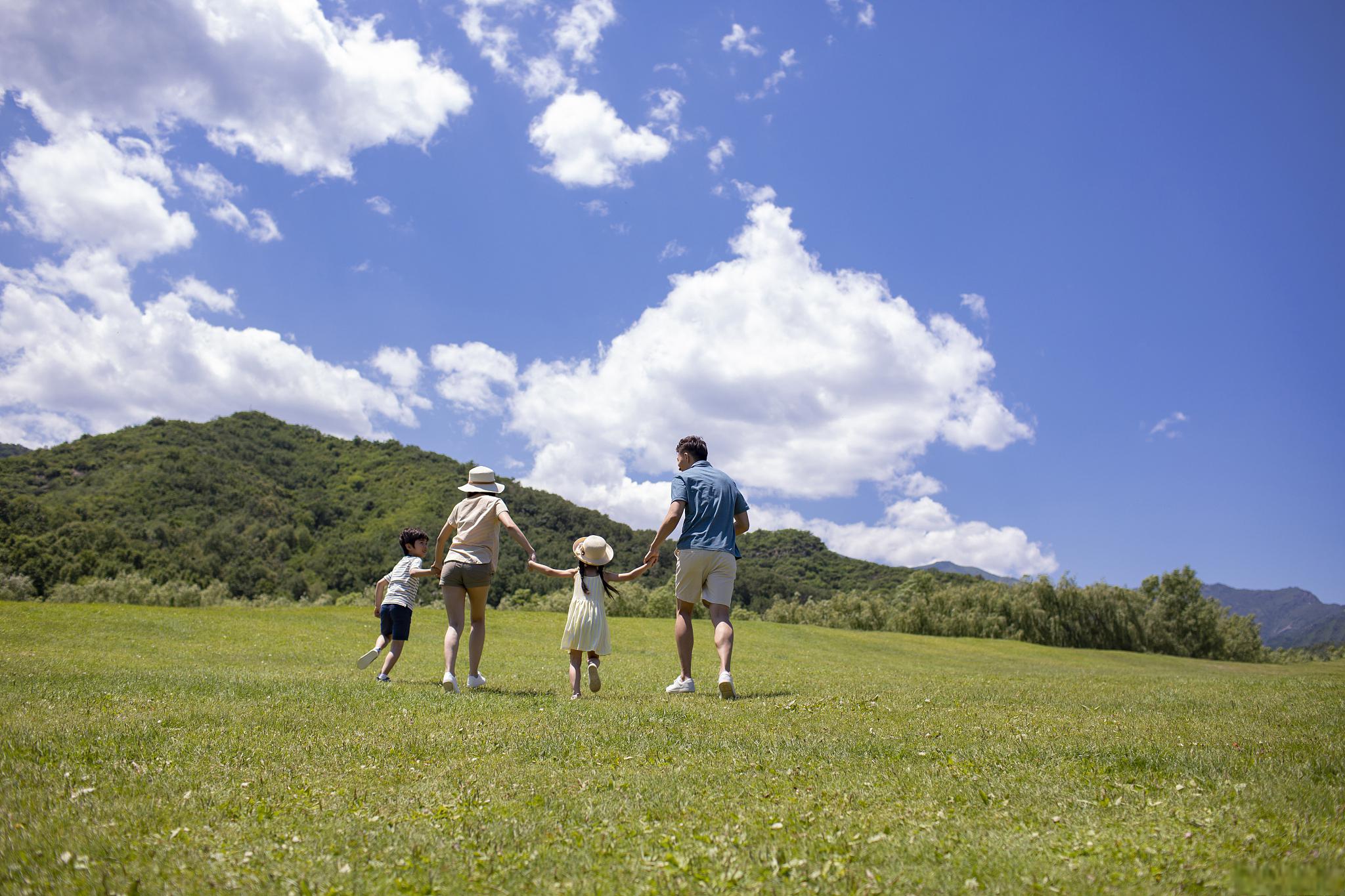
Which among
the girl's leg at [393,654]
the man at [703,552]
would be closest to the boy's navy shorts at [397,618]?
the girl's leg at [393,654]

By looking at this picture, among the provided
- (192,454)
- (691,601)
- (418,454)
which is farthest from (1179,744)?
(418,454)

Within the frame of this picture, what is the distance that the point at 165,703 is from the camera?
26.9 ft

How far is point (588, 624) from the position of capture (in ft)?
32.8

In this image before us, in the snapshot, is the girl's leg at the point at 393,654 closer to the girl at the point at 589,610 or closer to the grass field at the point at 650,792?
the grass field at the point at 650,792

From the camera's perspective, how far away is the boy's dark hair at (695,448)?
424 inches

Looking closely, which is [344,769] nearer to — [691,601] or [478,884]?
[478,884]

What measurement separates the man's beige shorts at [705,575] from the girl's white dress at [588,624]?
109 cm

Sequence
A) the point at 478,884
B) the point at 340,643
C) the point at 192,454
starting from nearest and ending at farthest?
the point at 478,884 < the point at 340,643 < the point at 192,454

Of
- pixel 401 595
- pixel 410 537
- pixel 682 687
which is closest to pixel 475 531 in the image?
pixel 410 537

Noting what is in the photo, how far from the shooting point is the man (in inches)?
398

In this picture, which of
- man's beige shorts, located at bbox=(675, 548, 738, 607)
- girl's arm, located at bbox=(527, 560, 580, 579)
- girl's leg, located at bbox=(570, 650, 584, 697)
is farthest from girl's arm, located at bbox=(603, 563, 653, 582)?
girl's leg, located at bbox=(570, 650, 584, 697)

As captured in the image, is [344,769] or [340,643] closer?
[344,769]

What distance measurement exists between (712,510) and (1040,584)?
60.5 meters

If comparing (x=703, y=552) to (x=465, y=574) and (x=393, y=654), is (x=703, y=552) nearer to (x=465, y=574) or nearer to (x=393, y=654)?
(x=465, y=574)
